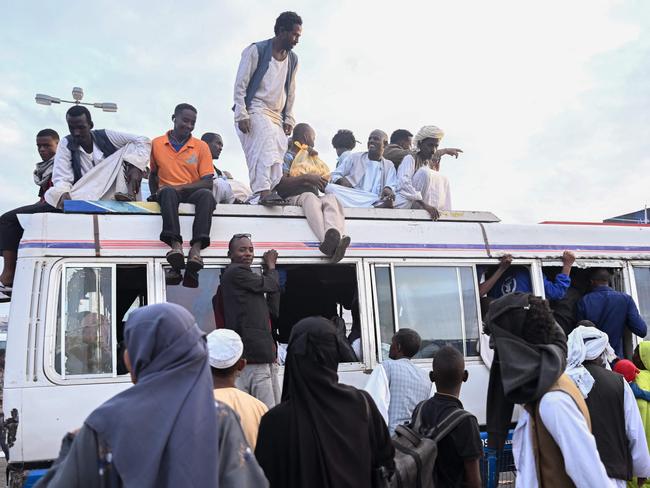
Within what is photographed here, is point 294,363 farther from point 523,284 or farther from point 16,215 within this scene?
point 523,284

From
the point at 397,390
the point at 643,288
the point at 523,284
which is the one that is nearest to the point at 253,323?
the point at 397,390

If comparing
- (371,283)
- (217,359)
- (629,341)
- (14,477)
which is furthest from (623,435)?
(14,477)

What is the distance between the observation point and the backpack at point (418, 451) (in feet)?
9.11

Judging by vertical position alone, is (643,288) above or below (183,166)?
below

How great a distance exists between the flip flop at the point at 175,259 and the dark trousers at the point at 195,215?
17 centimetres

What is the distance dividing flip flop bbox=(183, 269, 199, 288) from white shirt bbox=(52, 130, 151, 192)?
1.34 metres

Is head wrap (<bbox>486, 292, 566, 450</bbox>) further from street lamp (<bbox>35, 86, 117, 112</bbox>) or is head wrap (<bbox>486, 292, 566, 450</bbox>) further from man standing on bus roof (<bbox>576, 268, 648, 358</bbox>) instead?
street lamp (<bbox>35, 86, 117, 112</bbox>)

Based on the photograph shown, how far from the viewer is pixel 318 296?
6.54 metres

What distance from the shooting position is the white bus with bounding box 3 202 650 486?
4.43 metres

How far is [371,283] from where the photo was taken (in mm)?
5418

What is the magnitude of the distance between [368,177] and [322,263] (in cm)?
225

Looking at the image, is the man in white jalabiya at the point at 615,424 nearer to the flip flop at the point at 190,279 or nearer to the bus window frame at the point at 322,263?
the bus window frame at the point at 322,263

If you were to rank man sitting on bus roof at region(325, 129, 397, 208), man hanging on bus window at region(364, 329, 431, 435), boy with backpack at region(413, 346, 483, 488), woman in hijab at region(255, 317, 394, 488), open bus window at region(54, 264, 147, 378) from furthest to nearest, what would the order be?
man sitting on bus roof at region(325, 129, 397, 208) → open bus window at region(54, 264, 147, 378) → man hanging on bus window at region(364, 329, 431, 435) → boy with backpack at region(413, 346, 483, 488) → woman in hijab at region(255, 317, 394, 488)

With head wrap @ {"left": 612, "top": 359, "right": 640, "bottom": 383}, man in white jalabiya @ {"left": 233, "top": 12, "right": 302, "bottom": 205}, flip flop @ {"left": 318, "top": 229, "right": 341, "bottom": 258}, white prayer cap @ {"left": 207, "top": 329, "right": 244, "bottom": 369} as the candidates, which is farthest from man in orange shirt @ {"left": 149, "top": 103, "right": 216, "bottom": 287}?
head wrap @ {"left": 612, "top": 359, "right": 640, "bottom": 383}
